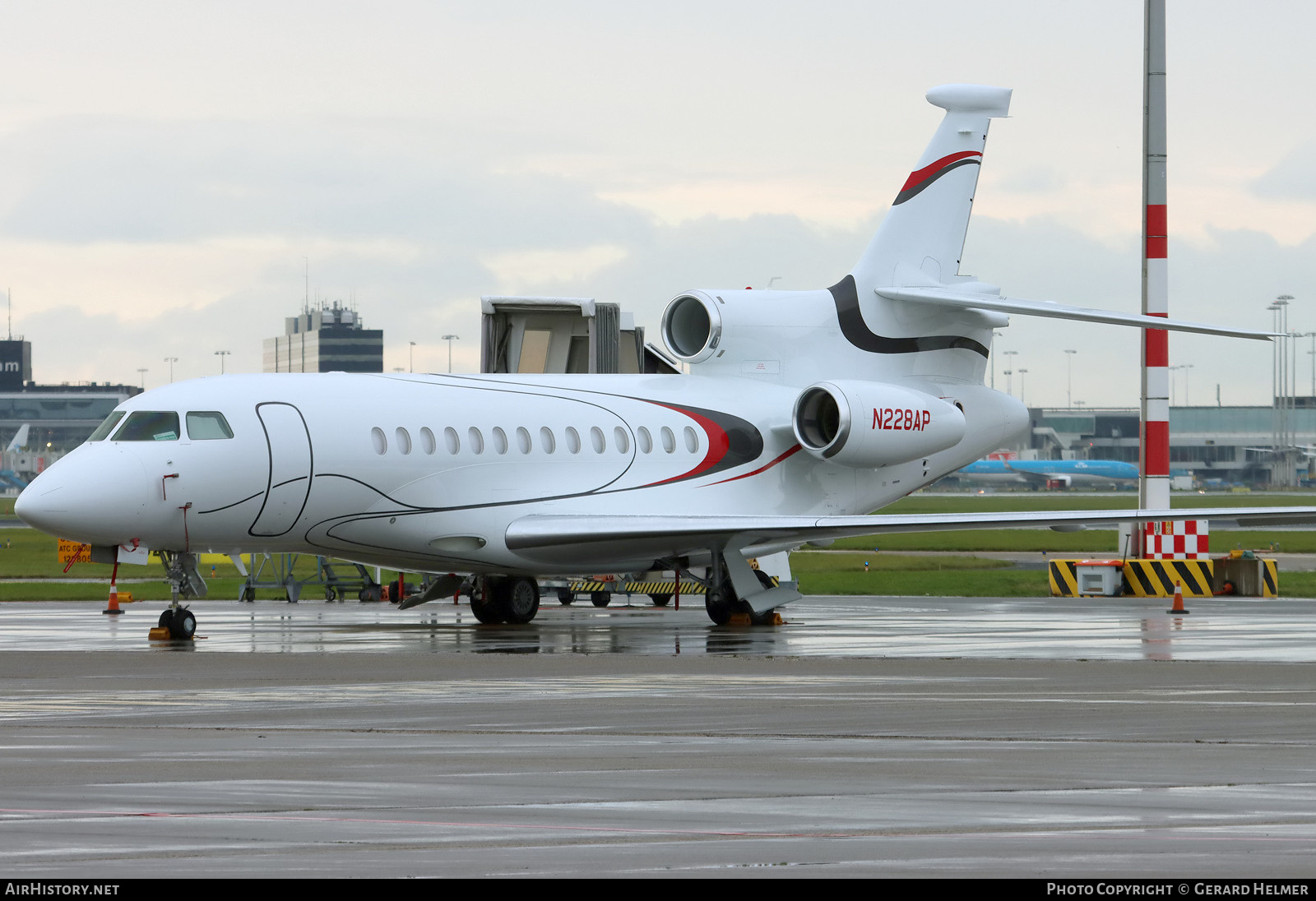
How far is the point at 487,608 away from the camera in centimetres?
2841

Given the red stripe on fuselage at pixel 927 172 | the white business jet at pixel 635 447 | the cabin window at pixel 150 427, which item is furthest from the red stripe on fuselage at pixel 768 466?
the cabin window at pixel 150 427

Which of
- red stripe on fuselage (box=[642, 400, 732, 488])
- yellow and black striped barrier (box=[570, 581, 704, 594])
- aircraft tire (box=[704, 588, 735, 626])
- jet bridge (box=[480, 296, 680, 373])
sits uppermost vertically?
jet bridge (box=[480, 296, 680, 373])

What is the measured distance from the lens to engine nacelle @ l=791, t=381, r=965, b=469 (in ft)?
95.0

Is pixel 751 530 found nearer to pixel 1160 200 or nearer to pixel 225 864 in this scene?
pixel 1160 200

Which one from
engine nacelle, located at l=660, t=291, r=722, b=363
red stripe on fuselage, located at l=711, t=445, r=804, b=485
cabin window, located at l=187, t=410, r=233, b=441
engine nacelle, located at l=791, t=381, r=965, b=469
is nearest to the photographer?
cabin window, located at l=187, t=410, r=233, b=441

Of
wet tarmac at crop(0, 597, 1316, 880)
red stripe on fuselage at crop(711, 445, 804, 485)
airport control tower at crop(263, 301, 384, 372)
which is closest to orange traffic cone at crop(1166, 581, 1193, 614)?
red stripe on fuselage at crop(711, 445, 804, 485)

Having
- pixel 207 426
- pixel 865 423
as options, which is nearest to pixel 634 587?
pixel 865 423

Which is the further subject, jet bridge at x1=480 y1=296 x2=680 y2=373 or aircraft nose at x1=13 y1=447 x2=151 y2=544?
jet bridge at x1=480 y1=296 x2=680 y2=373

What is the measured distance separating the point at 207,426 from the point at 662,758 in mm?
14081

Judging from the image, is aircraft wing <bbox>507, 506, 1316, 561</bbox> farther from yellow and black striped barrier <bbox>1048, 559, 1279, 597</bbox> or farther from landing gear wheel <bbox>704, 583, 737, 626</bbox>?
yellow and black striped barrier <bbox>1048, 559, 1279, 597</bbox>

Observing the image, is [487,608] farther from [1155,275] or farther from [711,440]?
[1155,275]

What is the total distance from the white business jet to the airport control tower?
12963 centimetres

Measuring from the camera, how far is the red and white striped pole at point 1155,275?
118 ft

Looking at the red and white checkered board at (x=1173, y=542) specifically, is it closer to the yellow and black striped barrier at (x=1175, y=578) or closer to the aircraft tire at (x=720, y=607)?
the yellow and black striped barrier at (x=1175, y=578)
